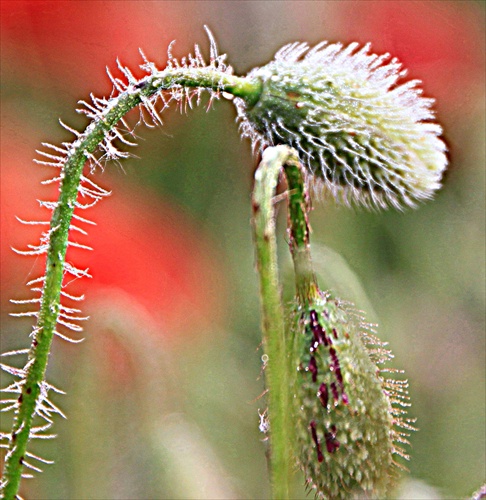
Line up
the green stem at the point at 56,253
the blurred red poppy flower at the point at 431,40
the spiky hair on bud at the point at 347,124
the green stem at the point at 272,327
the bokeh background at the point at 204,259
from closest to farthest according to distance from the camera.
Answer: the green stem at the point at 272,327 < the green stem at the point at 56,253 < the spiky hair on bud at the point at 347,124 < the bokeh background at the point at 204,259 < the blurred red poppy flower at the point at 431,40

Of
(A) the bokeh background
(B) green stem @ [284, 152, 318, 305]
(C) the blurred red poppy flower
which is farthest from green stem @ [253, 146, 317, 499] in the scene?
(C) the blurred red poppy flower

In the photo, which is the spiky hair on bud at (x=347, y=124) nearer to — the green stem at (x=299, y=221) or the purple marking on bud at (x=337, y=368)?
the green stem at (x=299, y=221)

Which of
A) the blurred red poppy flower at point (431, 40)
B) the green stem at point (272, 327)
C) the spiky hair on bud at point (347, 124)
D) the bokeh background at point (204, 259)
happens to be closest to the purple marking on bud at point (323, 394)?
the green stem at point (272, 327)

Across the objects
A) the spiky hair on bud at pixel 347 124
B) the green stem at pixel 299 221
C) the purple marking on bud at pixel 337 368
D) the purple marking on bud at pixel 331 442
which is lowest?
the purple marking on bud at pixel 331 442

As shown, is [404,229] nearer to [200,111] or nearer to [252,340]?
[252,340]

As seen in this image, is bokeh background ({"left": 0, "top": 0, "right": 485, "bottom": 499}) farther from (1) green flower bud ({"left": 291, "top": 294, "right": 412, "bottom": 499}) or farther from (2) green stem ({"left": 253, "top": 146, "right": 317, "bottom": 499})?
(2) green stem ({"left": 253, "top": 146, "right": 317, "bottom": 499})

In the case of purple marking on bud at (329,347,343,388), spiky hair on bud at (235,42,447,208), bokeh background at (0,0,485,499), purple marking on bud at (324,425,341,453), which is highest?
bokeh background at (0,0,485,499)
